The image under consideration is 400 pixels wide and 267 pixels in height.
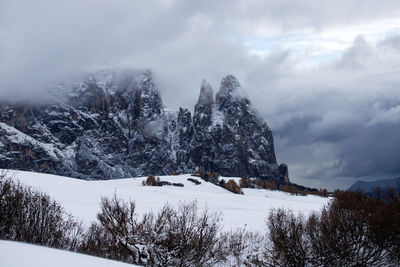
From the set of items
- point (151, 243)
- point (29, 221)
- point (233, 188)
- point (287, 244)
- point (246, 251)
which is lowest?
point (246, 251)

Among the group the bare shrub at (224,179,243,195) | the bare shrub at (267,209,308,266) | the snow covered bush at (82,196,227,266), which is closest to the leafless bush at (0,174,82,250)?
the snow covered bush at (82,196,227,266)

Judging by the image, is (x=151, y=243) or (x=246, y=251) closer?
(x=151, y=243)

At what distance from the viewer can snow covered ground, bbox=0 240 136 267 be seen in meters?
8.37

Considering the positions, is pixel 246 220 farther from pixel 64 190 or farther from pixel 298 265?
pixel 64 190

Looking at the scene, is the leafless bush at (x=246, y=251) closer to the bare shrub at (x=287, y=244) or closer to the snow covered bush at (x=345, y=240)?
the snow covered bush at (x=345, y=240)

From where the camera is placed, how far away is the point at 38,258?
889 centimetres

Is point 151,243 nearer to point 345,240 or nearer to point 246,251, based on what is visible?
point 246,251

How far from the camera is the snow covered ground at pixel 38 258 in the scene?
27.5 ft

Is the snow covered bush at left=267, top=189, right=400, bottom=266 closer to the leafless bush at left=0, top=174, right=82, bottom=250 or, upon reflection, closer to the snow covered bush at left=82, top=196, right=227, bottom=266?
the snow covered bush at left=82, top=196, right=227, bottom=266

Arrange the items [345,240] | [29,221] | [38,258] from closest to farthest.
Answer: [38,258] → [29,221] → [345,240]

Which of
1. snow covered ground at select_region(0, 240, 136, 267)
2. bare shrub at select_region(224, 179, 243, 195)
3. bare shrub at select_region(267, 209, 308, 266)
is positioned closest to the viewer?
snow covered ground at select_region(0, 240, 136, 267)

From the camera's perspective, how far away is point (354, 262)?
26.6m

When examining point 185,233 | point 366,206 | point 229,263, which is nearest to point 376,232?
point 366,206

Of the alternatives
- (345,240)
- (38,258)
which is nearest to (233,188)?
(345,240)
